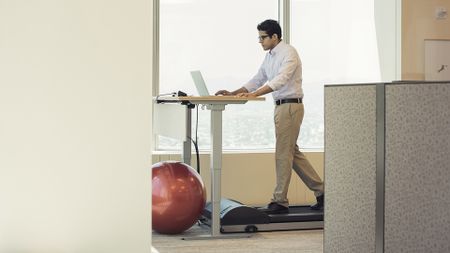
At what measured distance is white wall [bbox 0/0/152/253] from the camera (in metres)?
2.95

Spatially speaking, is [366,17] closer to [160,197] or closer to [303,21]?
[303,21]

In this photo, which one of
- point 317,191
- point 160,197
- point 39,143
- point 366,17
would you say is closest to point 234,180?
point 317,191

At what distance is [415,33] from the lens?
6.67 metres

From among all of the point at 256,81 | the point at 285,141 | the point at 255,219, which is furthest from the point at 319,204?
the point at 256,81

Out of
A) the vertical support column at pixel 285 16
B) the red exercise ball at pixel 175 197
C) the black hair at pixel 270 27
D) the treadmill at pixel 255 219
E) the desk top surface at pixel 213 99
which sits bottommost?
the treadmill at pixel 255 219

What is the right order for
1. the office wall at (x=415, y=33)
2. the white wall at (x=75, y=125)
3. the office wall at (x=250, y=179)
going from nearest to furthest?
1. the white wall at (x=75, y=125)
2. the office wall at (x=415, y=33)
3. the office wall at (x=250, y=179)

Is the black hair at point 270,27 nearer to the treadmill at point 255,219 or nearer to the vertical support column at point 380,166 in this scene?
the treadmill at point 255,219

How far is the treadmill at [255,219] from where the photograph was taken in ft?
18.7

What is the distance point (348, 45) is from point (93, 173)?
4950mm

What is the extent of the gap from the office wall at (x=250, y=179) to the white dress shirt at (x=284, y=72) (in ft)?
3.02

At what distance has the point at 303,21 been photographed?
7.39 meters

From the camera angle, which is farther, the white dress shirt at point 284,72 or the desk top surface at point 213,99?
the white dress shirt at point 284,72

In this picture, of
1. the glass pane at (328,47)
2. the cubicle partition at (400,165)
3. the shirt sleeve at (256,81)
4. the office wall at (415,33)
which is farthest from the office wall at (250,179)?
the cubicle partition at (400,165)

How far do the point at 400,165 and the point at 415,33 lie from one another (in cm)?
370
